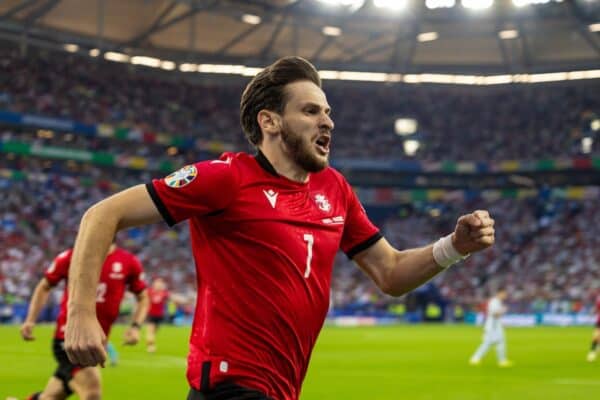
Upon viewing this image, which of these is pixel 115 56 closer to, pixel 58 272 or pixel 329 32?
pixel 329 32

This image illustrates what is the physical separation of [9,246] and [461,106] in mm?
35385

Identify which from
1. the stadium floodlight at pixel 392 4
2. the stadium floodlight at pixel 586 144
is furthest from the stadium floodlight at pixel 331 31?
the stadium floodlight at pixel 586 144

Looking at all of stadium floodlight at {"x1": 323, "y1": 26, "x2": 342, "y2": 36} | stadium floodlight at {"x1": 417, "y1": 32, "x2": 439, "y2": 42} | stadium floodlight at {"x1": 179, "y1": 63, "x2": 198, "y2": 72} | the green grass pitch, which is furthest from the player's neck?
stadium floodlight at {"x1": 179, "y1": 63, "x2": 198, "y2": 72}

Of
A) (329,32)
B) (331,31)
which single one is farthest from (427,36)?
(329,32)

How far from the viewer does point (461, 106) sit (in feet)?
211

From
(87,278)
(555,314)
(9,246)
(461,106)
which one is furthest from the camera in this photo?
(461,106)

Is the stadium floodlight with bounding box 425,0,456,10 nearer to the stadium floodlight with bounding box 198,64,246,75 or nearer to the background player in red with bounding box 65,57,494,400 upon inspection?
the stadium floodlight with bounding box 198,64,246,75

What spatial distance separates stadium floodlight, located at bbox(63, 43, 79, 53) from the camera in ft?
175

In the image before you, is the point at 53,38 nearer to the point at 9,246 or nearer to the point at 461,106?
the point at 9,246

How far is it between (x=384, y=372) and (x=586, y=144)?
45.1 metres

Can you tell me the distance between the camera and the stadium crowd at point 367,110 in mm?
55281

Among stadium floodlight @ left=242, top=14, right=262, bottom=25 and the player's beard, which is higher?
stadium floodlight @ left=242, top=14, right=262, bottom=25

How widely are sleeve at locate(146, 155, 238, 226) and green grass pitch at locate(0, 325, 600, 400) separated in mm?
10794

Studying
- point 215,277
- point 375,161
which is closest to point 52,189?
point 375,161
